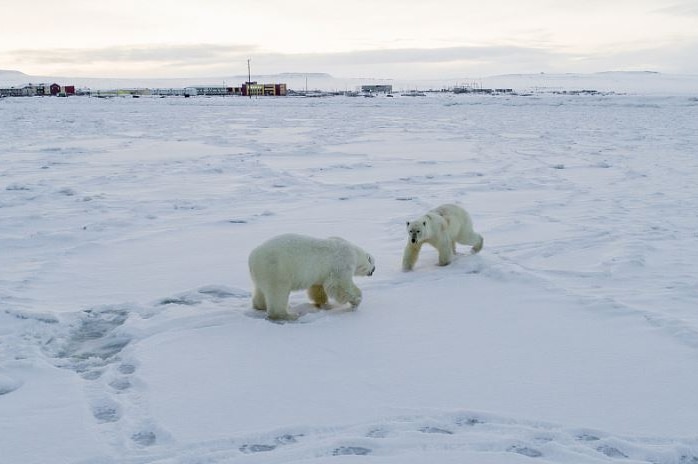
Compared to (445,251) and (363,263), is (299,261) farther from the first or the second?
(445,251)

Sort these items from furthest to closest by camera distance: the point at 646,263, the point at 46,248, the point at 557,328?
1. the point at 46,248
2. the point at 646,263
3. the point at 557,328

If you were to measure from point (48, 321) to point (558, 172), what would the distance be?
10952 mm

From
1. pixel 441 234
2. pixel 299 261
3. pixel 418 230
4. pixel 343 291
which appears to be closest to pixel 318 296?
pixel 343 291

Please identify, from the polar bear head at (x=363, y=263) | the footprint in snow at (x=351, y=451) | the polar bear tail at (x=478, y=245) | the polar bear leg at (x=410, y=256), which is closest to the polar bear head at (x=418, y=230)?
the polar bear leg at (x=410, y=256)

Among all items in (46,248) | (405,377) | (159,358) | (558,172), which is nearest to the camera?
(405,377)

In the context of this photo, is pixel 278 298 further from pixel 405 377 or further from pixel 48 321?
pixel 48 321

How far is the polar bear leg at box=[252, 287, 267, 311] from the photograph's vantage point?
517cm

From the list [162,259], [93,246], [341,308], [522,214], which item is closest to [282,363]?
[341,308]

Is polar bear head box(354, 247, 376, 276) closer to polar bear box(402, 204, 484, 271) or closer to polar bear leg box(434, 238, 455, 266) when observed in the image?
polar bear box(402, 204, 484, 271)

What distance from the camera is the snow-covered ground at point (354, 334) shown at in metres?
3.29

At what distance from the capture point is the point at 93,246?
740 cm

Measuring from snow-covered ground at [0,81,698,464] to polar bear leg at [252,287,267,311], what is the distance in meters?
0.16

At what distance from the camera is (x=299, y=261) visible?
498 centimetres

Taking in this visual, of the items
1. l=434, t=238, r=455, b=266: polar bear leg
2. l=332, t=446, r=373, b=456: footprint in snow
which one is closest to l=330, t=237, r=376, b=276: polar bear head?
l=434, t=238, r=455, b=266: polar bear leg
